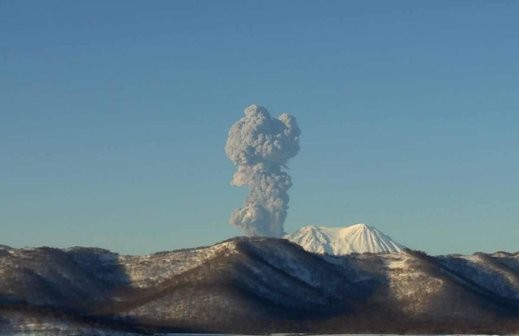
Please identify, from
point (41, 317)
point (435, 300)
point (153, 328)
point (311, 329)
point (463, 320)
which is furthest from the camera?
point (435, 300)

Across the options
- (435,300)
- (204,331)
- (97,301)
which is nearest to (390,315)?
(435,300)

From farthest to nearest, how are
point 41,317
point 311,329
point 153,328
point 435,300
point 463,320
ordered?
1. point 435,300
2. point 463,320
3. point 311,329
4. point 153,328
5. point 41,317

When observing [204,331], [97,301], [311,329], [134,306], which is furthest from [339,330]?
[97,301]

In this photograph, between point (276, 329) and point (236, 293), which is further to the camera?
point (236, 293)

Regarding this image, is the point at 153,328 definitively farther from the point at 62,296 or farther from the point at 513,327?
the point at 513,327

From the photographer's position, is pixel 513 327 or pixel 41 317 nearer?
pixel 41 317

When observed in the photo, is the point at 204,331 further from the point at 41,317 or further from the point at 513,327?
the point at 513,327

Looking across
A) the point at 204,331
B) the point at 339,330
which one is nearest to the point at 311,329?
the point at 339,330

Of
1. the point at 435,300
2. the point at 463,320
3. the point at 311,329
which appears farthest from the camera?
the point at 435,300
